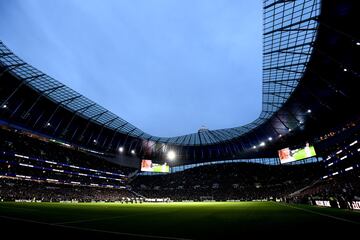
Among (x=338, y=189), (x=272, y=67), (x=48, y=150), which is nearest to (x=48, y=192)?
(x=48, y=150)

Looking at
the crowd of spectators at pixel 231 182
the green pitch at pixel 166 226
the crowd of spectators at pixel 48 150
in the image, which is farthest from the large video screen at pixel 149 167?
the green pitch at pixel 166 226

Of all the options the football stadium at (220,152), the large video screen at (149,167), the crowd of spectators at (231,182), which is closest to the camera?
the football stadium at (220,152)

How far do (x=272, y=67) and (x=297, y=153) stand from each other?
79.8 ft

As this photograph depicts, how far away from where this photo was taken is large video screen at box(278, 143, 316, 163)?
148ft

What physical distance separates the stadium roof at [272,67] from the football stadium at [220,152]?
20 centimetres

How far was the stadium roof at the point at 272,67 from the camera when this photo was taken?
25122mm

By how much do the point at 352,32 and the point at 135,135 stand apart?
63.2m

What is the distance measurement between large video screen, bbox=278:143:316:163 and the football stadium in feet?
0.82

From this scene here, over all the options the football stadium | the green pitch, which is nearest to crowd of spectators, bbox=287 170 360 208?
the football stadium

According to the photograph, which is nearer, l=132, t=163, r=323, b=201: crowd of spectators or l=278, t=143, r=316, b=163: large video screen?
l=278, t=143, r=316, b=163: large video screen

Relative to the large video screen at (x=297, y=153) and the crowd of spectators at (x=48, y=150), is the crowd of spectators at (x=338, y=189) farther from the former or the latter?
the crowd of spectators at (x=48, y=150)

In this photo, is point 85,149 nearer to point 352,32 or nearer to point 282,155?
point 282,155

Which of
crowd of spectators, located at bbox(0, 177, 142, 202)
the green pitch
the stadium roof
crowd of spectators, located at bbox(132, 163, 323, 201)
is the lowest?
the green pitch

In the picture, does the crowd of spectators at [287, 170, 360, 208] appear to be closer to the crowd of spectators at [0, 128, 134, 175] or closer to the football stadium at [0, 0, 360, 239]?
the football stadium at [0, 0, 360, 239]
